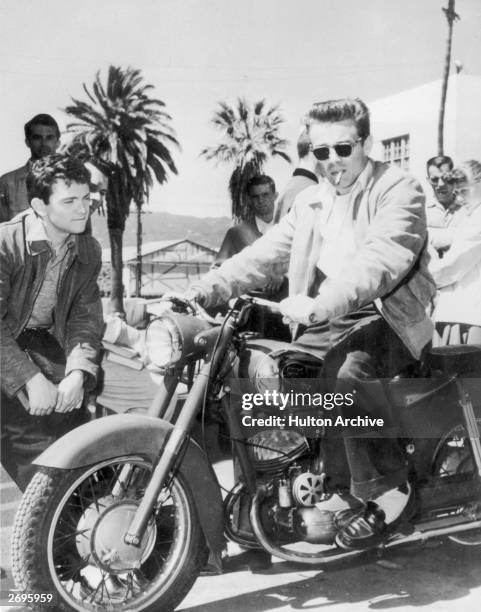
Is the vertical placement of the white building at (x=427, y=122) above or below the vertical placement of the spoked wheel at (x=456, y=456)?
above

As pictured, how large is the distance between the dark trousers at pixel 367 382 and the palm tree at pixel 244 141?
1221 mm

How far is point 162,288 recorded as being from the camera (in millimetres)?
3592

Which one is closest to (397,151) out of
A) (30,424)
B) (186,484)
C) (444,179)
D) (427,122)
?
(427,122)

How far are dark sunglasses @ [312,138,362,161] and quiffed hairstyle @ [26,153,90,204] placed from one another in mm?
1126

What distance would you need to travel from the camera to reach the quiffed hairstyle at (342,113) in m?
2.81

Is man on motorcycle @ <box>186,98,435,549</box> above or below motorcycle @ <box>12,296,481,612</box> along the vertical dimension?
above

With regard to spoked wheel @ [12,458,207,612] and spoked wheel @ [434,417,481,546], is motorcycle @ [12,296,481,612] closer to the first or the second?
spoked wheel @ [12,458,207,612]

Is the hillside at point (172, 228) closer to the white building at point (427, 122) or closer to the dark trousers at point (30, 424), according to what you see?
the dark trousers at point (30, 424)

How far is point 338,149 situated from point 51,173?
134 centimetres

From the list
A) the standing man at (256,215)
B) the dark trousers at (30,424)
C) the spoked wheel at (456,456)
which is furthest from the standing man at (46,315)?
the spoked wheel at (456,456)

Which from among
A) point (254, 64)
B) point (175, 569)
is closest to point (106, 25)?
point (254, 64)

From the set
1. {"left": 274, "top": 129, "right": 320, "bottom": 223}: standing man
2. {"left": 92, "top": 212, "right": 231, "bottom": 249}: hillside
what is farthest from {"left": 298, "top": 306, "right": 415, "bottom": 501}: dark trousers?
{"left": 92, "top": 212, "right": 231, "bottom": 249}: hillside

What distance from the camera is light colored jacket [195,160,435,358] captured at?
8.29ft

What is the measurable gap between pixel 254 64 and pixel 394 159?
0.94 metres
